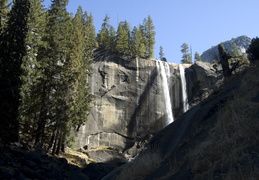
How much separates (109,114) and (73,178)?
81.9 feet

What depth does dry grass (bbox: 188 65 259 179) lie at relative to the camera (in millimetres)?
5008

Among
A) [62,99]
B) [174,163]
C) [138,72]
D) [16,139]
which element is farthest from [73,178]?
[138,72]

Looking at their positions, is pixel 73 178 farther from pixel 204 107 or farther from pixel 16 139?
pixel 204 107

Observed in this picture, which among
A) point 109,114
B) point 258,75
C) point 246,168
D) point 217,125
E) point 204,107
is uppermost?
point 109,114

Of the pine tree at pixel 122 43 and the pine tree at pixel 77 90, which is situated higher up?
the pine tree at pixel 122 43

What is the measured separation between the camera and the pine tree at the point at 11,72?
17422 mm

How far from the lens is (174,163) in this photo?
7.09 meters

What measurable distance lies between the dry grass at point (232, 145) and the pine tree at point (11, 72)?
45.5 feet

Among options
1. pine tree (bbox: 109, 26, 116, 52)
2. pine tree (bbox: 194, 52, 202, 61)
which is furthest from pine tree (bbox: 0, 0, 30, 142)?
pine tree (bbox: 194, 52, 202, 61)

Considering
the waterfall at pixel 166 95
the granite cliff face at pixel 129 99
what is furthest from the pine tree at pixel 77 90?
the waterfall at pixel 166 95

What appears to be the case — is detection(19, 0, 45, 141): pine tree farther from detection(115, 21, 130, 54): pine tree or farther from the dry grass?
detection(115, 21, 130, 54): pine tree

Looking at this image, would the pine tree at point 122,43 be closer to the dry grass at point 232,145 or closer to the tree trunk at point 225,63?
the tree trunk at point 225,63

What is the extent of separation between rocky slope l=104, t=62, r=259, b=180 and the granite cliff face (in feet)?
98.2

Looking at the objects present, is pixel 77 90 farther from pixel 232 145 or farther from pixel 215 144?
pixel 232 145
